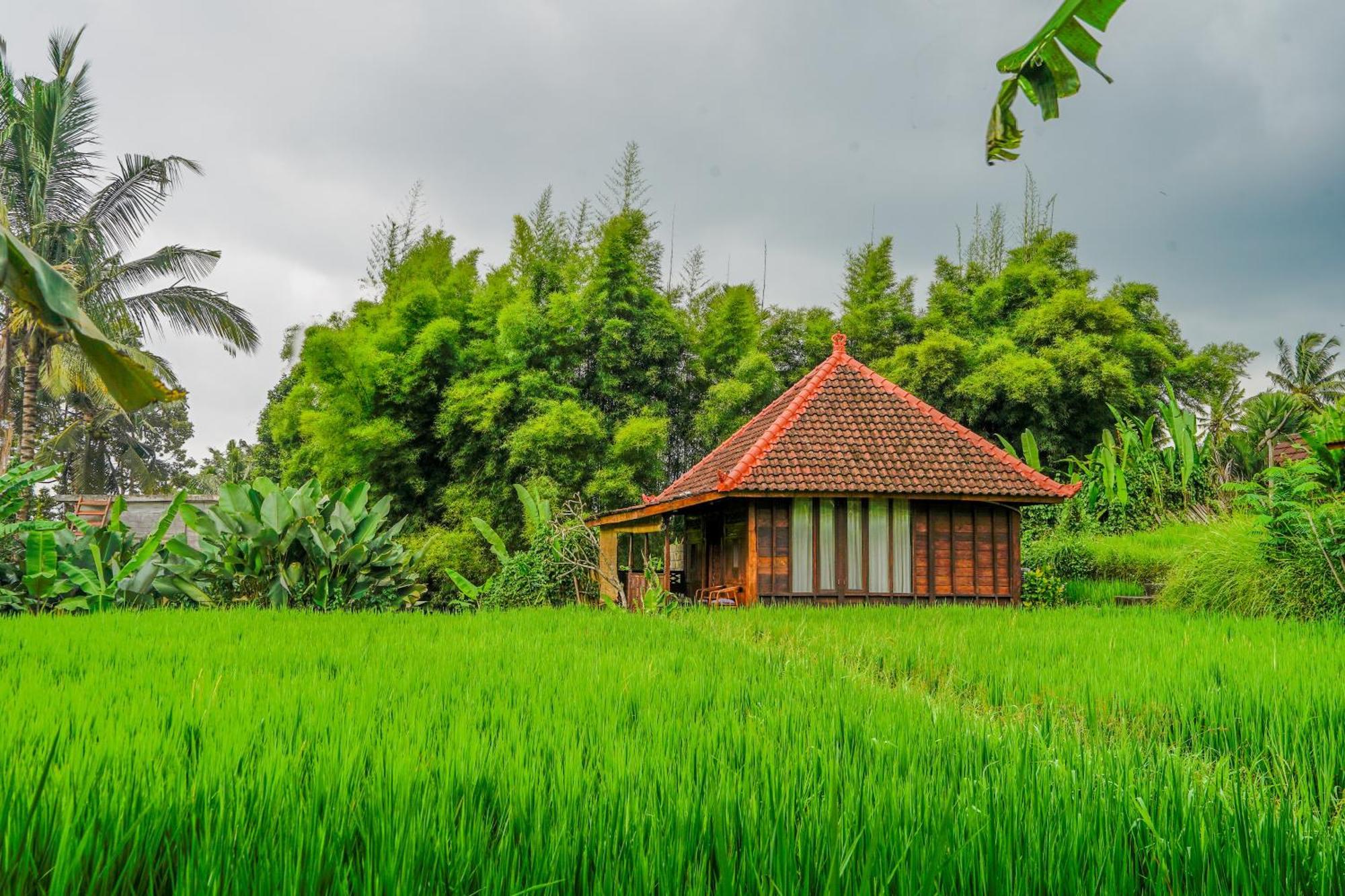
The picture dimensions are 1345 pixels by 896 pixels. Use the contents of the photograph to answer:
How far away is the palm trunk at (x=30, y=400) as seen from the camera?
53.1 ft

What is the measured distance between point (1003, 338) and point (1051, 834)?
22.3 metres

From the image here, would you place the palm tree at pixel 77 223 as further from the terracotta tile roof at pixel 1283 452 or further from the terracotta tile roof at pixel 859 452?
the terracotta tile roof at pixel 1283 452

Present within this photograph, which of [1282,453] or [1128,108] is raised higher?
[1128,108]

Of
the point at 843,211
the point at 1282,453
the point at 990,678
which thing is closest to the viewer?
the point at 990,678

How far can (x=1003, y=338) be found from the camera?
871 inches

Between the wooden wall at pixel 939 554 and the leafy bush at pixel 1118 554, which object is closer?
the wooden wall at pixel 939 554

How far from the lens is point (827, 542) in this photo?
1215cm

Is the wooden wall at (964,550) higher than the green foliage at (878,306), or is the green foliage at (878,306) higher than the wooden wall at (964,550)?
the green foliage at (878,306)

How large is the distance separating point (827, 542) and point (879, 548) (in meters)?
0.79

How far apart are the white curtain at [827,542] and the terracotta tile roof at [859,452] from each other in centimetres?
53

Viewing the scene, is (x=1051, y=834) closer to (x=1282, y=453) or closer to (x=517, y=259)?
(x=1282, y=453)

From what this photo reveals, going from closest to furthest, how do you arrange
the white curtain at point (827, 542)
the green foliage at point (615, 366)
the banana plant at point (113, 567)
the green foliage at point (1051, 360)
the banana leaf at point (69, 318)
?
the banana leaf at point (69, 318) < the banana plant at point (113, 567) < the white curtain at point (827, 542) < the green foliage at point (615, 366) < the green foliage at point (1051, 360)

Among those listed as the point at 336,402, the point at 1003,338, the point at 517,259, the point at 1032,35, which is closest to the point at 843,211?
the point at 1003,338

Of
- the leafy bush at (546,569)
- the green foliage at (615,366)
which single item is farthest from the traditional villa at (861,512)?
the green foliage at (615,366)
